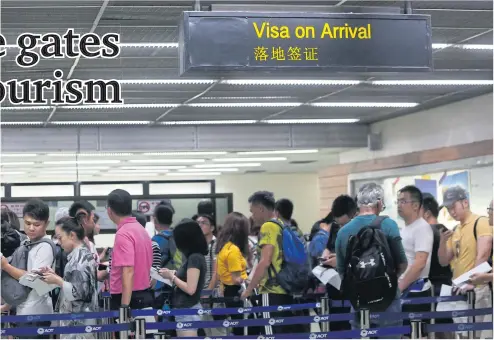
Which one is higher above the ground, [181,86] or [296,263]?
[181,86]

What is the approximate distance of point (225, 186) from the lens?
26.1m

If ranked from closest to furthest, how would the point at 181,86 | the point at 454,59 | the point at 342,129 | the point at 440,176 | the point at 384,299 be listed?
1. the point at 384,299
2. the point at 454,59
3. the point at 181,86
4. the point at 440,176
5. the point at 342,129

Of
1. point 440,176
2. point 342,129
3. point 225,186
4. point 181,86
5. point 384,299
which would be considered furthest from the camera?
point 225,186

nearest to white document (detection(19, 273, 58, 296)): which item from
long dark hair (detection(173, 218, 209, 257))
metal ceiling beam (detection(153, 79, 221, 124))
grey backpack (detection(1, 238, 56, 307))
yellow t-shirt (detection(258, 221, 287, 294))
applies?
grey backpack (detection(1, 238, 56, 307))

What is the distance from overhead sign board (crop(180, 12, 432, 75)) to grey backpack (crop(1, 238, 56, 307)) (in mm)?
1702

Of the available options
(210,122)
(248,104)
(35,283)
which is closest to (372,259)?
(35,283)

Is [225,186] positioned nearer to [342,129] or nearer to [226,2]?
[342,129]

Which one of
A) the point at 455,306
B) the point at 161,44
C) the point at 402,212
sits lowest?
the point at 455,306

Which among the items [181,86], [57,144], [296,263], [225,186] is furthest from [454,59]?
[225,186]

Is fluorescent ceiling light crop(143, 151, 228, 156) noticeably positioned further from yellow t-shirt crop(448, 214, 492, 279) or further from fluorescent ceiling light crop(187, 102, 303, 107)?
yellow t-shirt crop(448, 214, 492, 279)

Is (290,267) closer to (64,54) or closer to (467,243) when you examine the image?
(467,243)

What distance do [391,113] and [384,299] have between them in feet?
31.9

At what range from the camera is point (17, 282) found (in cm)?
604

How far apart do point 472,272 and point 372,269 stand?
58.5 inches
